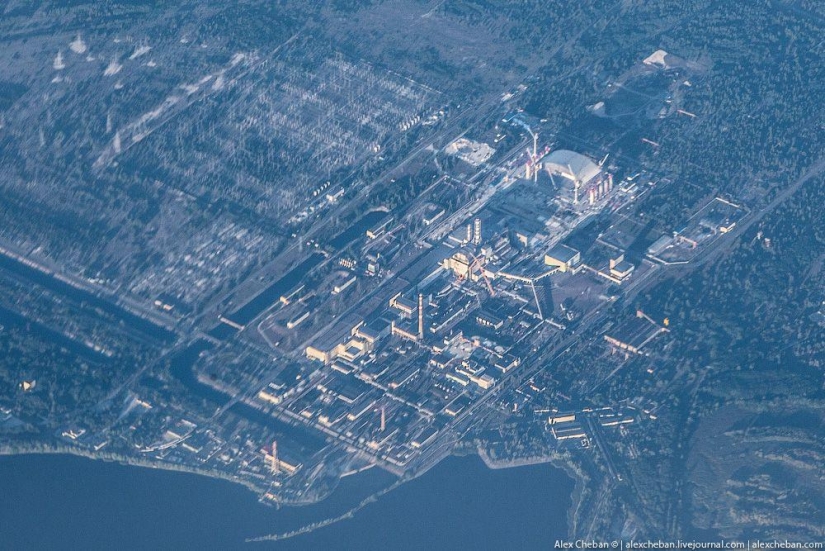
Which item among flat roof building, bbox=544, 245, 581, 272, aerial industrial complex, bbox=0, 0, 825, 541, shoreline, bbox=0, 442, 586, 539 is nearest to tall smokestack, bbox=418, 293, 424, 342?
aerial industrial complex, bbox=0, 0, 825, 541

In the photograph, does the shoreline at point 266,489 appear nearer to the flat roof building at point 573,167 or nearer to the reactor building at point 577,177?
the reactor building at point 577,177

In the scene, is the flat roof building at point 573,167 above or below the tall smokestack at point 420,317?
below

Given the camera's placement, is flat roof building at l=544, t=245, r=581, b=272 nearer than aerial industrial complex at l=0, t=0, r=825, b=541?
No

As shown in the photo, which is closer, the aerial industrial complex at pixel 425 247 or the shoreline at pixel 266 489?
the shoreline at pixel 266 489

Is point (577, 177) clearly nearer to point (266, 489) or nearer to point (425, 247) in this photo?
point (425, 247)

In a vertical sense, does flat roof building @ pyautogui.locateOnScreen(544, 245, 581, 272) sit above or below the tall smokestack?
below

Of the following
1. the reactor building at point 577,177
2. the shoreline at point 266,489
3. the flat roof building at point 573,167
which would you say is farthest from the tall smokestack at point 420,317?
the flat roof building at point 573,167

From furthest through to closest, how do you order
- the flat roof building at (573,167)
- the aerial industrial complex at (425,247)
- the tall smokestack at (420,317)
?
the flat roof building at (573,167)
the tall smokestack at (420,317)
the aerial industrial complex at (425,247)

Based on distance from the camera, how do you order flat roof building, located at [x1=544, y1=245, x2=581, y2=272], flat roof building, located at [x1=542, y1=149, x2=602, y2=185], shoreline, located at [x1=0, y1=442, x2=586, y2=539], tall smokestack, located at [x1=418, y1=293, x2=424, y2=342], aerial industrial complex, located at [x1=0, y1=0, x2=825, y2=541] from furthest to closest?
flat roof building, located at [x1=542, y1=149, x2=602, y2=185]
flat roof building, located at [x1=544, y1=245, x2=581, y2=272]
tall smokestack, located at [x1=418, y1=293, x2=424, y2=342]
aerial industrial complex, located at [x1=0, y1=0, x2=825, y2=541]
shoreline, located at [x1=0, y1=442, x2=586, y2=539]

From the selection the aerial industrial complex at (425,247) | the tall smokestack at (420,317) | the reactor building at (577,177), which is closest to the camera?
the aerial industrial complex at (425,247)

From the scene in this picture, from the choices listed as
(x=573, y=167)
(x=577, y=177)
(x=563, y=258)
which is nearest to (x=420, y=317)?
(x=563, y=258)

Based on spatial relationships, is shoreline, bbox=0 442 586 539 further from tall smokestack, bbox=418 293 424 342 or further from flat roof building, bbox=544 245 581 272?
flat roof building, bbox=544 245 581 272
